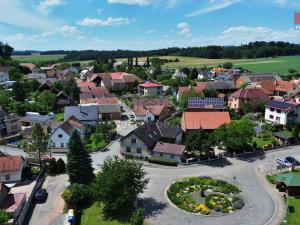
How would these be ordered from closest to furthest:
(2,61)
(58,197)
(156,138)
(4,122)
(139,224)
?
1. (139,224)
2. (58,197)
3. (156,138)
4. (4,122)
5. (2,61)

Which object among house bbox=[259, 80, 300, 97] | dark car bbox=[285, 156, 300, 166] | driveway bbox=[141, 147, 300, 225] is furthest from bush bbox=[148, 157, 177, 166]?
house bbox=[259, 80, 300, 97]

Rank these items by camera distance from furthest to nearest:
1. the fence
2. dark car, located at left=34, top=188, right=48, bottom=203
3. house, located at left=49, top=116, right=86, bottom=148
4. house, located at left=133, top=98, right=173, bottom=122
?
house, located at left=133, top=98, right=173, bottom=122, house, located at left=49, top=116, right=86, bottom=148, dark car, located at left=34, top=188, right=48, bottom=203, the fence

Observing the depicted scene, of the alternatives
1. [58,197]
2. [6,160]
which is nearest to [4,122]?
[6,160]

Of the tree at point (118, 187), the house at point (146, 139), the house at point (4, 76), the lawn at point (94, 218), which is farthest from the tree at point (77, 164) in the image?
the house at point (4, 76)

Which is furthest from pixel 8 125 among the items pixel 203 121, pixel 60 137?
pixel 203 121

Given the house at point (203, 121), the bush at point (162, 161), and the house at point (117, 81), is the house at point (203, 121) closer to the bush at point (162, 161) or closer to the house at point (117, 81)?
the bush at point (162, 161)

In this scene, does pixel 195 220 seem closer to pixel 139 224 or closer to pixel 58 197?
pixel 139 224

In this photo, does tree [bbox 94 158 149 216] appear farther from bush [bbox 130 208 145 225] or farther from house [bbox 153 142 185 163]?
house [bbox 153 142 185 163]
